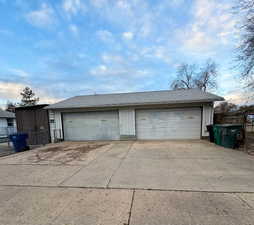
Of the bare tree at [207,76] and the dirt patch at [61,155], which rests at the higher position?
the bare tree at [207,76]

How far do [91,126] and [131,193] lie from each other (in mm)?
7741

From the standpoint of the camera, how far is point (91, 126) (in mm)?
9883

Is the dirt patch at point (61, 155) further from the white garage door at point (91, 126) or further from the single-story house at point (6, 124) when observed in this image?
the single-story house at point (6, 124)

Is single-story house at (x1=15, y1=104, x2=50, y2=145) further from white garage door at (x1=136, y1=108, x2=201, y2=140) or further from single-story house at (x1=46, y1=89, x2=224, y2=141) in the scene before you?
white garage door at (x1=136, y1=108, x2=201, y2=140)

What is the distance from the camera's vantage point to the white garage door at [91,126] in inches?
382

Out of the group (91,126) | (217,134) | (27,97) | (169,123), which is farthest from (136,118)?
(27,97)

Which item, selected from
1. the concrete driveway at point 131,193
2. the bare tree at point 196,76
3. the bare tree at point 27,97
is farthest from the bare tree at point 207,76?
the bare tree at point 27,97

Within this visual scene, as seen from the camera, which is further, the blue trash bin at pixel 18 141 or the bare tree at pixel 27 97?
the bare tree at pixel 27 97

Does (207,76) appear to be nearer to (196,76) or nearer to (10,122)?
(196,76)

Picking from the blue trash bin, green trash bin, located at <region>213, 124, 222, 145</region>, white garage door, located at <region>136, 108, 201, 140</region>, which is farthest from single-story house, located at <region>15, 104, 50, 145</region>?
green trash bin, located at <region>213, 124, 222, 145</region>

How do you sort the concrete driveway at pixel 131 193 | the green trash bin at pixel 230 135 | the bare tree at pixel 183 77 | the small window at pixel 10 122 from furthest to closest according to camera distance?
the bare tree at pixel 183 77 → the small window at pixel 10 122 → the green trash bin at pixel 230 135 → the concrete driveway at pixel 131 193

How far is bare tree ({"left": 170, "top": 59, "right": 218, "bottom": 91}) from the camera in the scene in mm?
21575

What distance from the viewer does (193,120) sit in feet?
29.1

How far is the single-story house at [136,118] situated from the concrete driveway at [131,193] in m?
4.56
